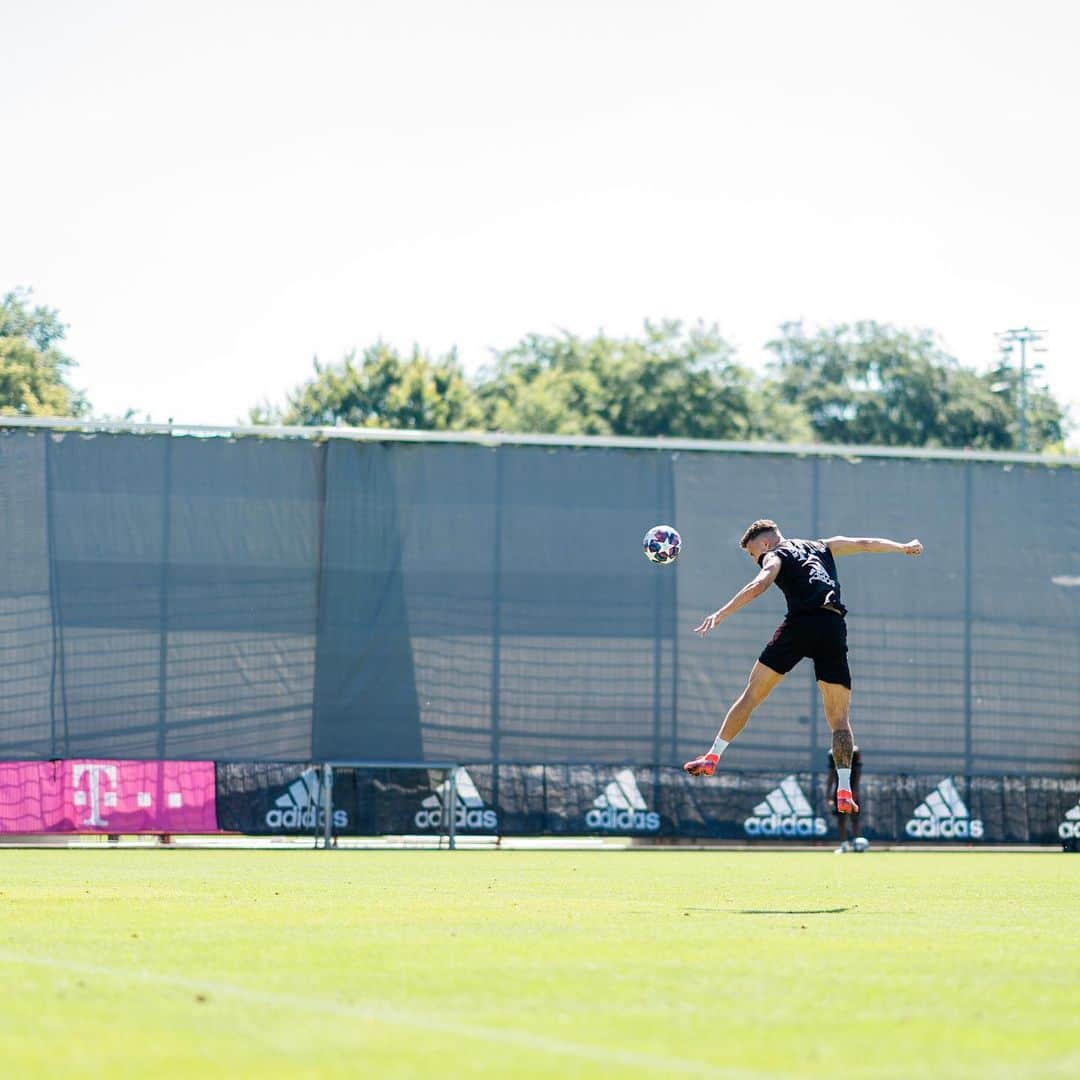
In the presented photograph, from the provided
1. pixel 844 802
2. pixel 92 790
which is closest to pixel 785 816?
pixel 92 790

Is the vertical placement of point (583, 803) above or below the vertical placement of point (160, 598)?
below

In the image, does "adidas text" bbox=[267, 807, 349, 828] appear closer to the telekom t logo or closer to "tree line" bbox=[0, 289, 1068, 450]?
the telekom t logo

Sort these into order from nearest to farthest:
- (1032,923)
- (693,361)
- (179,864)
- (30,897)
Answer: (1032,923) < (30,897) < (179,864) < (693,361)

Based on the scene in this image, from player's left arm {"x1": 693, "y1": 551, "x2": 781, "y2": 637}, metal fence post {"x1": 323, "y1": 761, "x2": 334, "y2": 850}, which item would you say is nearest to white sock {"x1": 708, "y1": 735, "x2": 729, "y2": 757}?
player's left arm {"x1": 693, "y1": 551, "x2": 781, "y2": 637}

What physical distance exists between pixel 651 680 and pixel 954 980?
19.5 m

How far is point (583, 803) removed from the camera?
26.3m

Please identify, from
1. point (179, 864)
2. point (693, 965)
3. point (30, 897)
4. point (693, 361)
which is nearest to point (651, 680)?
point (179, 864)

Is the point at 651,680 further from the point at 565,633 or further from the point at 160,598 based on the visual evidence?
the point at 160,598

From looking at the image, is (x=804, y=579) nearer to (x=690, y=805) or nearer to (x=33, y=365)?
(x=690, y=805)

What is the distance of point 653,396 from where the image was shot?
7700cm

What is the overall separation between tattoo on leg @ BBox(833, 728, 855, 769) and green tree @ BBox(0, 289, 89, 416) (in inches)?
Result: 2417

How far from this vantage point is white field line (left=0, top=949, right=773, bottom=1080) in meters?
5.17

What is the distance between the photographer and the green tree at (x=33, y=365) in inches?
2908

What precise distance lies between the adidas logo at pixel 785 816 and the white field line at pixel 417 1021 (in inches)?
767
